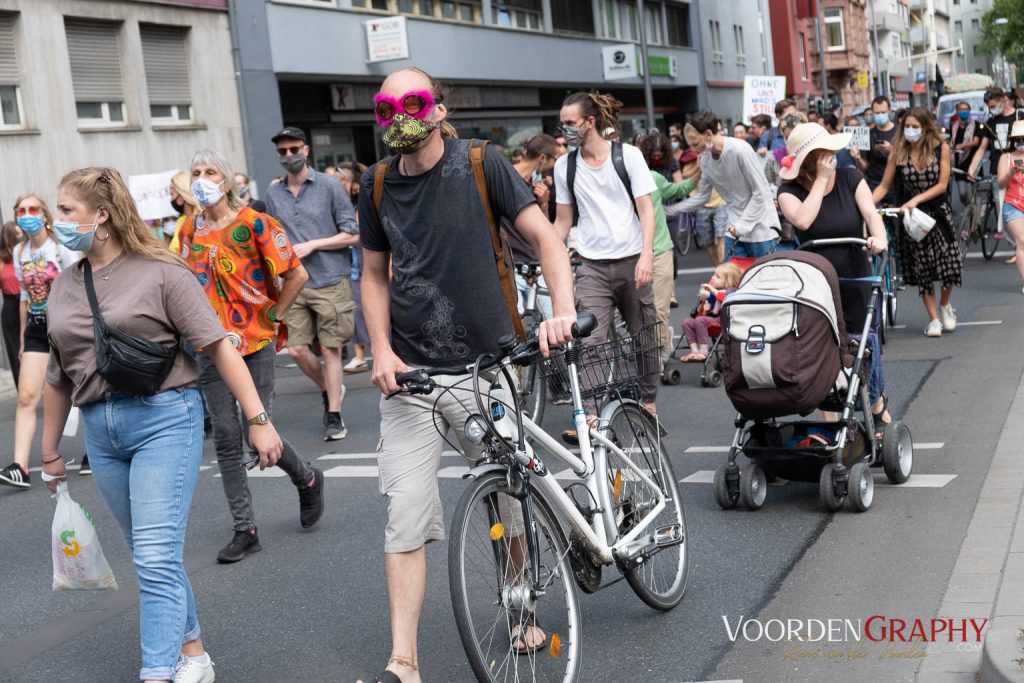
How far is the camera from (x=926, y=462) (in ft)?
24.0

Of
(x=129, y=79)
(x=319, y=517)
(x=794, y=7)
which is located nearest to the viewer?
(x=319, y=517)

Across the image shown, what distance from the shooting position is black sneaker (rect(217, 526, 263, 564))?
21.8 feet

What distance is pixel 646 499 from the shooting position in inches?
204

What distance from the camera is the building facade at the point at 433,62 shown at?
2480cm

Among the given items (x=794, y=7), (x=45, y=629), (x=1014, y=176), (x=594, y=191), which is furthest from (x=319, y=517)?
(x=794, y=7)

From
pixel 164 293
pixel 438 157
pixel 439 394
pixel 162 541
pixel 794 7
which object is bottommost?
pixel 162 541

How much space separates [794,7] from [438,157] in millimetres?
69282

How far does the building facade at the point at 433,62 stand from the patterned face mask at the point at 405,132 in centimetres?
1599

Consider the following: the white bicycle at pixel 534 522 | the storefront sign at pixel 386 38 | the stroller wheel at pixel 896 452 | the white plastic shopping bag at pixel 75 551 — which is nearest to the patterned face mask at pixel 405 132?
the white bicycle at pixel 534 522

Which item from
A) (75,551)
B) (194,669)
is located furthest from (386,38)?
(194,669)

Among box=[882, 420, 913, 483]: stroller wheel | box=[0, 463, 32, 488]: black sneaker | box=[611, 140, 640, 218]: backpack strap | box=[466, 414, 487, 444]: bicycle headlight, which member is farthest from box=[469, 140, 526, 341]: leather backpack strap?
box=[0, 463, 32, 488]: black sneaker

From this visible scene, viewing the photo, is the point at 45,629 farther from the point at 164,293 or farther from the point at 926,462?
the point at 926,462

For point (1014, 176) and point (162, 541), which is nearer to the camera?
point (162, 541)

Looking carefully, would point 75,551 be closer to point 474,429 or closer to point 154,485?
point 154,485
